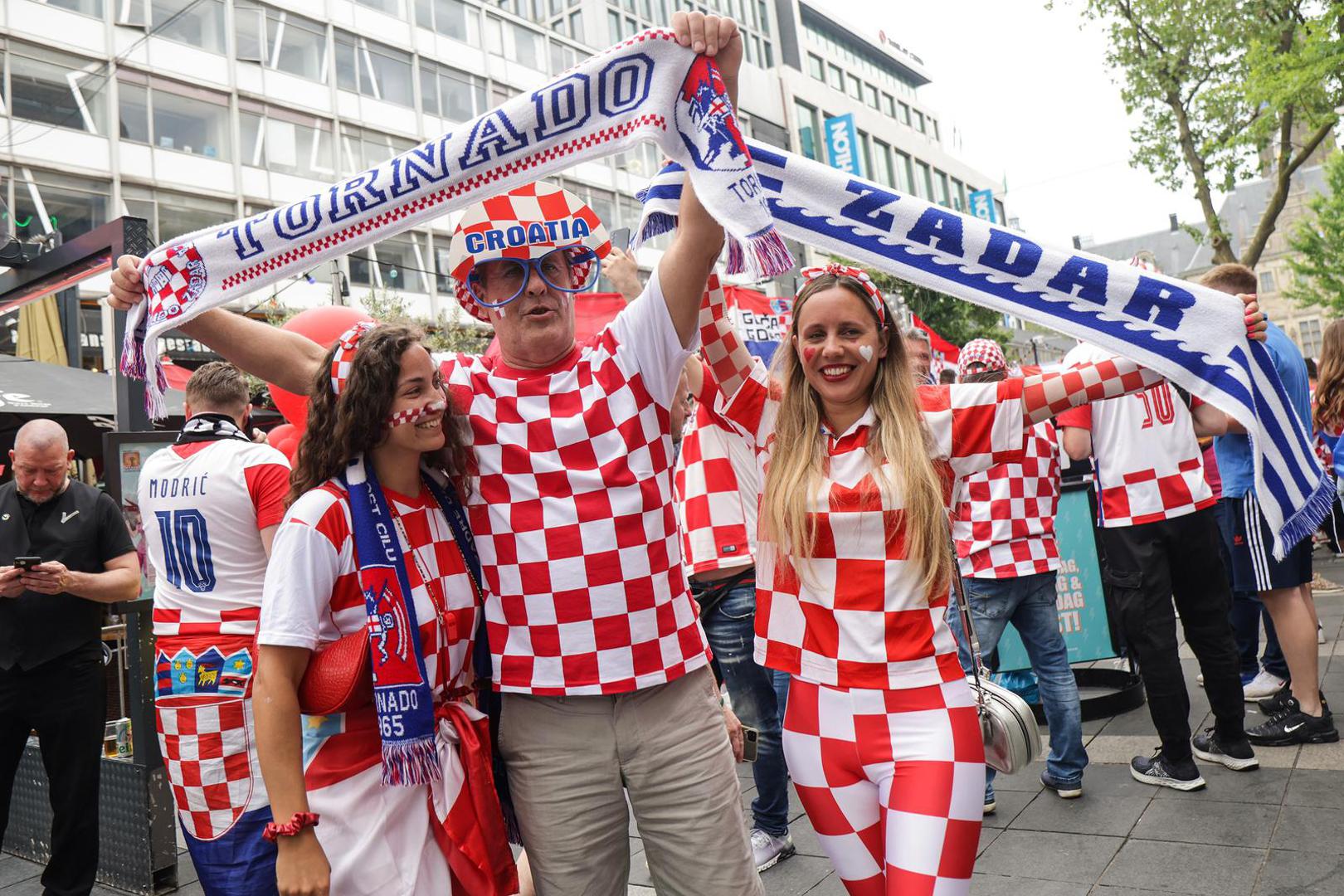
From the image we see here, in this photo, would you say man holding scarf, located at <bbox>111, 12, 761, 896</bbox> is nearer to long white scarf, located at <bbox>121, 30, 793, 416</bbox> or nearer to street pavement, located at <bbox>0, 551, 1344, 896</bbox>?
long white scarf, located at <bbox>121, 30, 793, 416</bbox>

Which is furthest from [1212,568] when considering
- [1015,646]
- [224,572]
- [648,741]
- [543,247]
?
[224,572]

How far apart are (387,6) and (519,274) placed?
88.5ft

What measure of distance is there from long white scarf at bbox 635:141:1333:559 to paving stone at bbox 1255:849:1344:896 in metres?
1.36

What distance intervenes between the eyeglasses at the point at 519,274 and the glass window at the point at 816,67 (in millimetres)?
47109

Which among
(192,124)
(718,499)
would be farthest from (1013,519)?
(192,124)

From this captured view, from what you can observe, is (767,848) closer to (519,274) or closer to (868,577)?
(868,577)

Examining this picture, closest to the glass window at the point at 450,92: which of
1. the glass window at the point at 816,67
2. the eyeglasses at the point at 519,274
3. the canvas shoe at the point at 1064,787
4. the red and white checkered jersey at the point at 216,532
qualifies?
the glass window at the point at 816,67

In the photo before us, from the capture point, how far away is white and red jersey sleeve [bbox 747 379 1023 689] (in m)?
2.08

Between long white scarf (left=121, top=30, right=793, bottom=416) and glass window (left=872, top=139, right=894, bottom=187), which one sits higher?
glass window (left=872, top=139, right=894, bottom=187)

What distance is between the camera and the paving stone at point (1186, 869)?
10.1ft

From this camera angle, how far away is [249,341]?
7.78ft

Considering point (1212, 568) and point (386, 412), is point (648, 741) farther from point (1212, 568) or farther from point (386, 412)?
point (1212, 568)

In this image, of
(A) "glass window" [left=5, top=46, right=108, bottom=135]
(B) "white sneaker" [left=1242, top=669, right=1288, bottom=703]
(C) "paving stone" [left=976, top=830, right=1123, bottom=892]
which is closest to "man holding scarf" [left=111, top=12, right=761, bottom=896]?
(C) "paving stone" [left=976, top=830, right=1123, bottom=892]

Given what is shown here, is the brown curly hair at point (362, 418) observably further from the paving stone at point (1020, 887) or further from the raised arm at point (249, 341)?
the paving stone at point (1020, 887)
